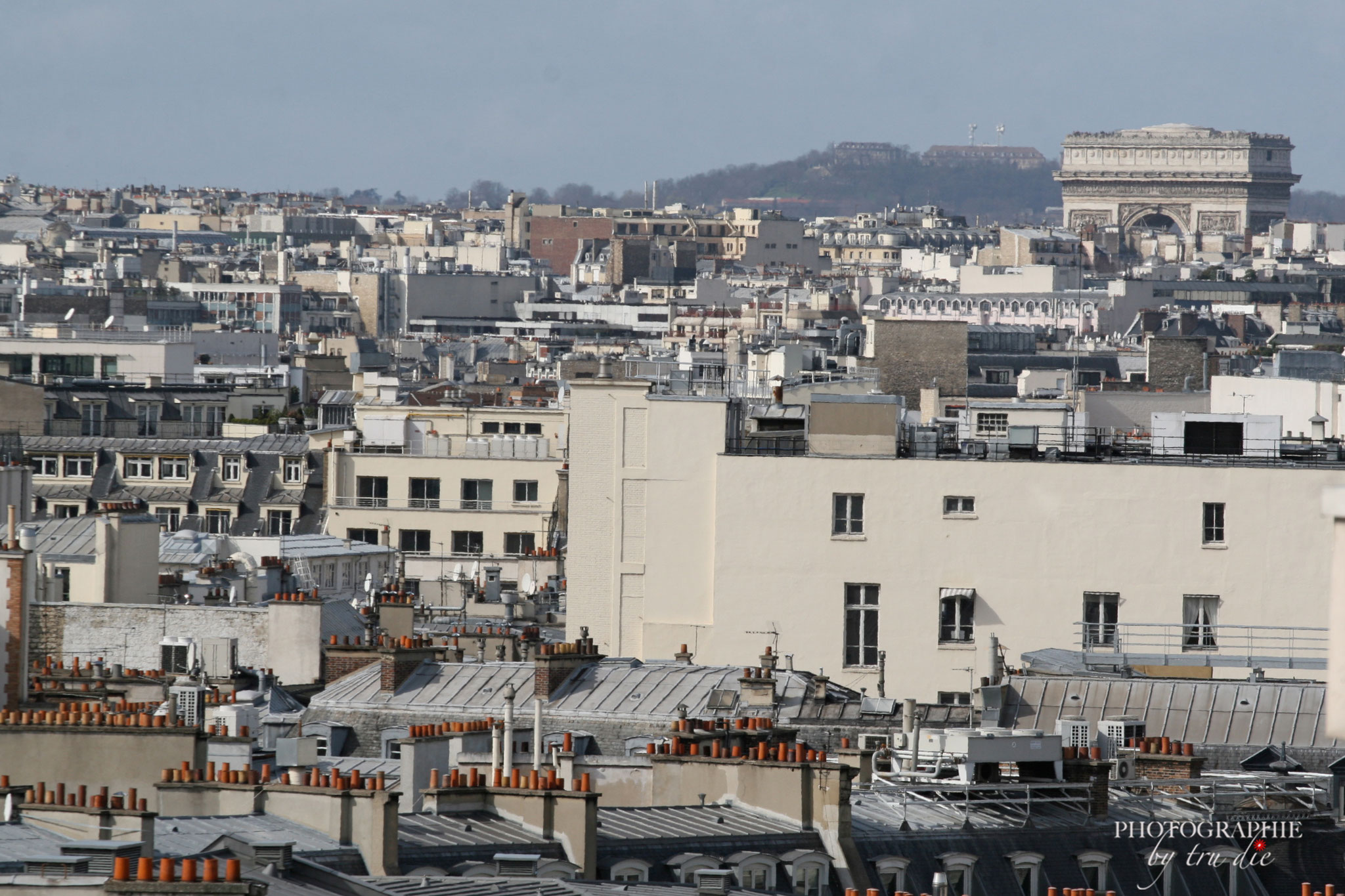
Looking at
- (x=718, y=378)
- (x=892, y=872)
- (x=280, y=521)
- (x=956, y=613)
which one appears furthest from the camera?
(x=280, y=521)

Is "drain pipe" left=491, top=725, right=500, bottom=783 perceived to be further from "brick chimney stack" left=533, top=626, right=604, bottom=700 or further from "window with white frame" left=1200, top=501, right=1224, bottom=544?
"window with white frame" left=1200, top=501, right=1224, bottom=544

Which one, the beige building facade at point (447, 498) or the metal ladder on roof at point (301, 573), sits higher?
the beige building facade at point (447, 498)

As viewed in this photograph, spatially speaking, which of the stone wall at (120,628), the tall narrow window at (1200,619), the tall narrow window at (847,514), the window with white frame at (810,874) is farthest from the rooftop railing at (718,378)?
the window with white frame at (810,874)

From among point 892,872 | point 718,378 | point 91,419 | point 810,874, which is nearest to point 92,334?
point 91,419

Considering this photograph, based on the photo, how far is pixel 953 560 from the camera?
35062mm

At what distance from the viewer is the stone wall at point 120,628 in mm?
34156

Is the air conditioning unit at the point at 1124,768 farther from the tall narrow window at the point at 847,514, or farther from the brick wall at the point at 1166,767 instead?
the tall narrow window at the point at 847,514

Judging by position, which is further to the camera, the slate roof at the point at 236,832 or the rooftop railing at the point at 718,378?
the rooftop railing at the point at 718,378

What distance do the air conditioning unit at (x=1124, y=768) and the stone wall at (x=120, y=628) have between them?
1213 cm

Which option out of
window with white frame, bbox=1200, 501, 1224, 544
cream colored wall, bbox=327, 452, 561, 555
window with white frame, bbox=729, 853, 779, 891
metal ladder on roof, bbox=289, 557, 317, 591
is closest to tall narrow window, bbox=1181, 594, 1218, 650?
window with white frame, bbox=1200, 501, 1224, 544

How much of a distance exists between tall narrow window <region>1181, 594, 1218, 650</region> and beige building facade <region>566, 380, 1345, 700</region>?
0.03m

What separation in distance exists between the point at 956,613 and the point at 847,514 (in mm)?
1642

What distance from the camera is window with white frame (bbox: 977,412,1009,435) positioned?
4128 cm

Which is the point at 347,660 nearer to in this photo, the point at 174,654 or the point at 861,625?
the point at 174,654
